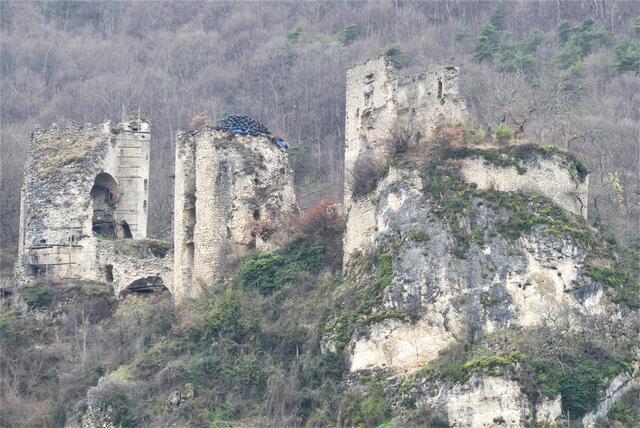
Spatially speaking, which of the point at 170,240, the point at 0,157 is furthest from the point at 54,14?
the point at 170,240

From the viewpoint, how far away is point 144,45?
100625 millimetres

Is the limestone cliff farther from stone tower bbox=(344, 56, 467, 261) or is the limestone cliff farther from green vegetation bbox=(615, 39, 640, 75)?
green vegetation bbox=(615, 39, 640, 75)

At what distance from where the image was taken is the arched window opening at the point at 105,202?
62.3m

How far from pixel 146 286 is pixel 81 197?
13.2 ft

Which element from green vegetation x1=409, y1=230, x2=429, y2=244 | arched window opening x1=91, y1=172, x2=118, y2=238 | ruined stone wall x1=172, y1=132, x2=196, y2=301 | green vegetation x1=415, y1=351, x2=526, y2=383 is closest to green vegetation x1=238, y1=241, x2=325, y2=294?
ruined stone wall x1=172, y1=132, x2=196, y2=301

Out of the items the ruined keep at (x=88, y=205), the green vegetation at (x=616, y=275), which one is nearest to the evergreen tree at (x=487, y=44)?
the ruined keep at (x=88, y=205)

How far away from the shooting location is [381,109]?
5481cm

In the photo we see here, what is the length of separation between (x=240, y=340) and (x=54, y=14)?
55771 millimetres

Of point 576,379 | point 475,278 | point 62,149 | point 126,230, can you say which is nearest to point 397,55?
point 126,230

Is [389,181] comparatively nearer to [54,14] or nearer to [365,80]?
[365,80]

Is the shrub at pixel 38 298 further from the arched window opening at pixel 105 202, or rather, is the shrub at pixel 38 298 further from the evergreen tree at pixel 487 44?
the evergreen tree at pixel 487 44

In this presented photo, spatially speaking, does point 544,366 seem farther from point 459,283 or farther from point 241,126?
point 241,126

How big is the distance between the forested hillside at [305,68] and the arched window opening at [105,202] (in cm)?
645

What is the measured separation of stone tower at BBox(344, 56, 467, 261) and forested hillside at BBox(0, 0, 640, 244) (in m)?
3.32
